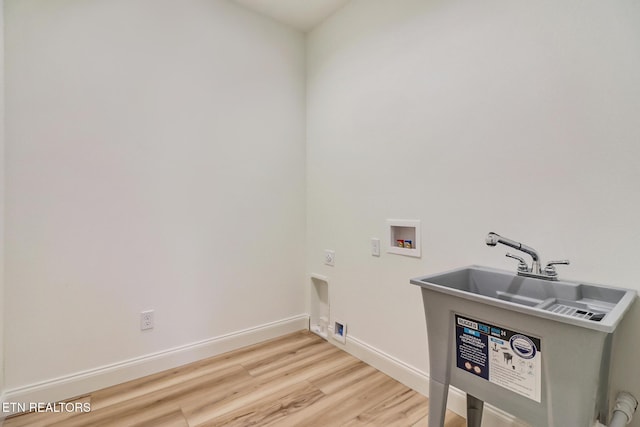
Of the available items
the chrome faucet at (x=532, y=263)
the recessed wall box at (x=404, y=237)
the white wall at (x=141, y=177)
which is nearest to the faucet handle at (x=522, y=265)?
the chrome faucet at (x=532, y=263)

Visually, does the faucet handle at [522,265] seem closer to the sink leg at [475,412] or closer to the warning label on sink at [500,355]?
the warning label on sink at [500,355]

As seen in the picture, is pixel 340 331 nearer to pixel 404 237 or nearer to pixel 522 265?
pixel 404 237

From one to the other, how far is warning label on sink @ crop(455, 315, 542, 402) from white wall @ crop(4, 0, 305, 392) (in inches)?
66.2

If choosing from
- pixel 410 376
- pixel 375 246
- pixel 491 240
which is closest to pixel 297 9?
pixel 375 246

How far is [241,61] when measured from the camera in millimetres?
2301

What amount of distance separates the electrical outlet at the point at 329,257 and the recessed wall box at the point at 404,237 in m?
0.57

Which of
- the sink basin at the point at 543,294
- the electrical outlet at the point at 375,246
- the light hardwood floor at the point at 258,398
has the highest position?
the electrical outlet at the point at 375,246

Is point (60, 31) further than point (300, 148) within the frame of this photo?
No

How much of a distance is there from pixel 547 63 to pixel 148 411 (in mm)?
2521

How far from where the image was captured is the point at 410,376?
1.80 metres

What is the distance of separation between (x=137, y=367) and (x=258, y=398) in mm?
813

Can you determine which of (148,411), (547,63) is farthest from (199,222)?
(547,63)

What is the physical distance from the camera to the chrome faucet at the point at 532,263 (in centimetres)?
118

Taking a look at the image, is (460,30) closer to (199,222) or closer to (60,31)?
(199,222)
